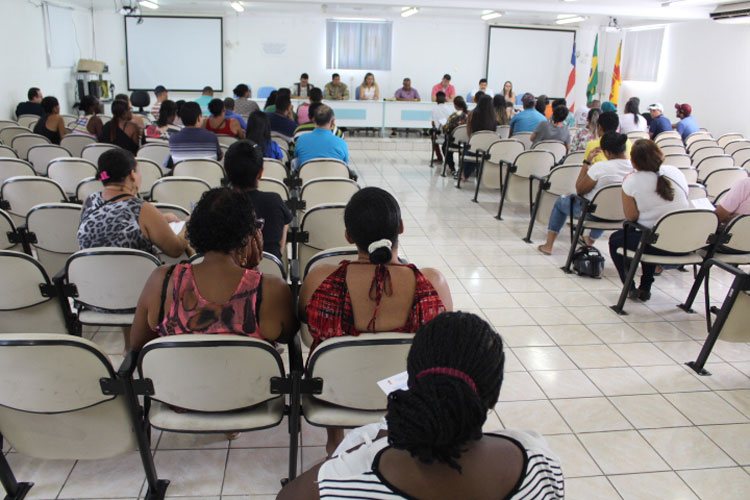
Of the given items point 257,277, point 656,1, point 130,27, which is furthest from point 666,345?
point 130,27

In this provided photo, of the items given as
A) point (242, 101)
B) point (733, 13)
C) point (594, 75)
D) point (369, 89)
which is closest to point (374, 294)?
point (242, 101)

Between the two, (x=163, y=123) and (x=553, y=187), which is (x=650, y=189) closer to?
(x=553, y=187)

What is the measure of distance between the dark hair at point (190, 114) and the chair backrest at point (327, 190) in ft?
5.48

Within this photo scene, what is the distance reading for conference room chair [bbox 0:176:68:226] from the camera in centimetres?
386

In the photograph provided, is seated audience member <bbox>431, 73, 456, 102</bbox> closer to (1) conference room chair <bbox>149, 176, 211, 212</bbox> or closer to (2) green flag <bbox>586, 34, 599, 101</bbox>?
(2) green flag <bbox>586, 34, 599, 101</bbox>

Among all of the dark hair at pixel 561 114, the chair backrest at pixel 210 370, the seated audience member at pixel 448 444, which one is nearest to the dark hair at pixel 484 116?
the dark hair at pixel 561 114

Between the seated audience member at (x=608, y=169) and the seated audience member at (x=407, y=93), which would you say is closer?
the seated audience member at (x=608, y=169)

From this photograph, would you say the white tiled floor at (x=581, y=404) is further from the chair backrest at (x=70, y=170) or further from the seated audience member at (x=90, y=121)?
the seated audience member at (x=90, y=121)

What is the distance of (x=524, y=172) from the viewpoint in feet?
19.5

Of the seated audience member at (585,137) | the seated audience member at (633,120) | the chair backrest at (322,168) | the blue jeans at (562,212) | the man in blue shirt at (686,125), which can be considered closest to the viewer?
the chair backrest at (322,168)

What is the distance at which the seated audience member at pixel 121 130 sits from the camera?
19.1 ft

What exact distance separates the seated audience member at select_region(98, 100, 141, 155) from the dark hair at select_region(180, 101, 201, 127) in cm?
102

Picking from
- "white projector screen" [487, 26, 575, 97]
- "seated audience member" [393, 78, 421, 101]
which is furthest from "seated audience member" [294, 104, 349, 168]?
"white projector screen" [487, 26, 575, 97]

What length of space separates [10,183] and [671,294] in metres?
4.86
